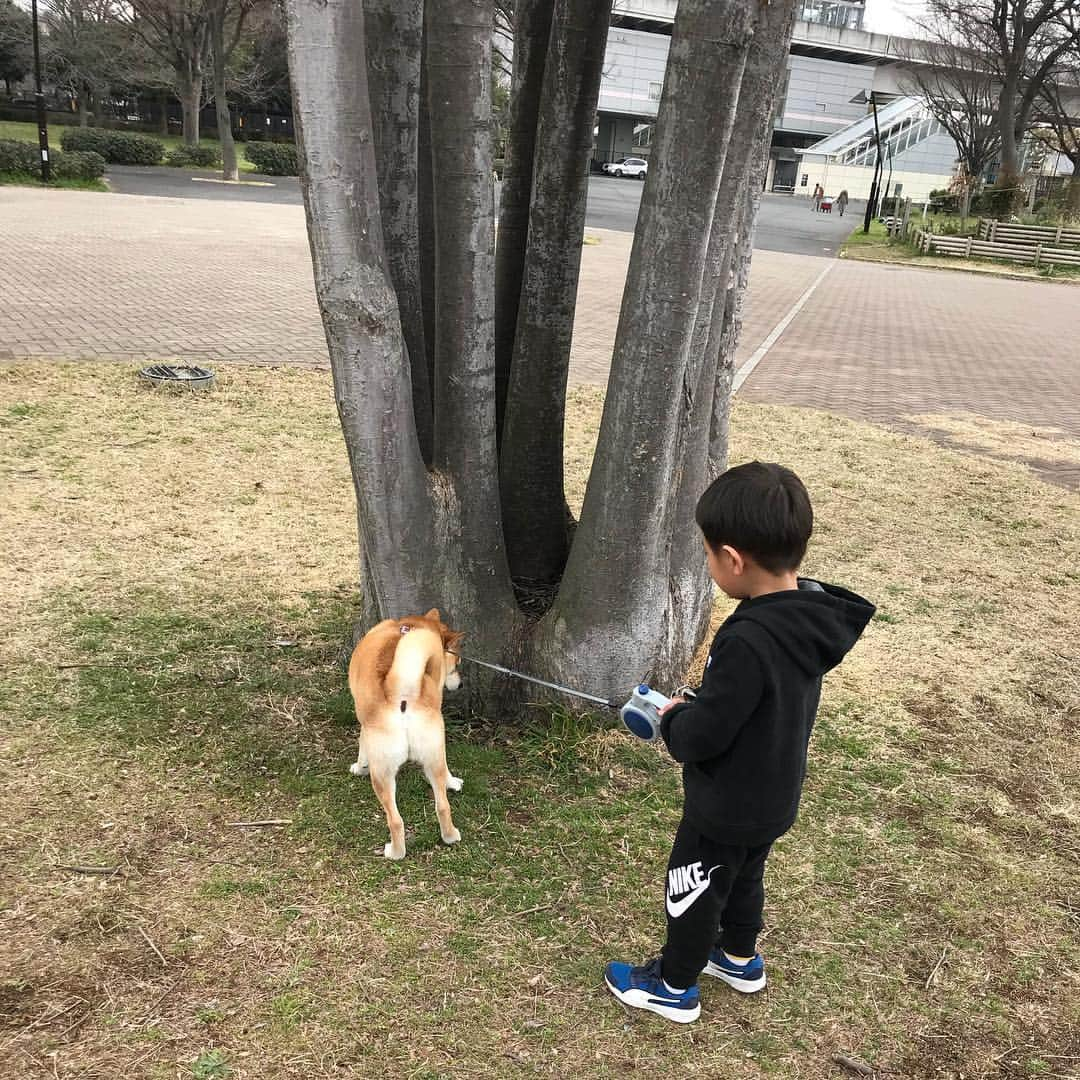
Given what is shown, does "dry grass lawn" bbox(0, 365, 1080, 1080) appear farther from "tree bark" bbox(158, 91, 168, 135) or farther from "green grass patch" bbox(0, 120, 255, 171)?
"tree bark" bbox(158, 91, 168, 135)

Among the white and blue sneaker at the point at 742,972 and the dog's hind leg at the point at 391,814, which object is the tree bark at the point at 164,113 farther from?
the white and blue sneaker at the point at 742,972

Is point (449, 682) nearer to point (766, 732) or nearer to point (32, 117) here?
point (766, 732)

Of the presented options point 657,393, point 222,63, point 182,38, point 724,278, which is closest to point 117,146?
point 222,63

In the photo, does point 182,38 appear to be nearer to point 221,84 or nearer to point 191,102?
point 191,102

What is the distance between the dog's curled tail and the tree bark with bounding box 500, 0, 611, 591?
1.42 meters

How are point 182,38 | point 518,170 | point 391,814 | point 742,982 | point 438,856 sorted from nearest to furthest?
point 742,982
point 391,814
point 438,856
point 518,170
point 182,38

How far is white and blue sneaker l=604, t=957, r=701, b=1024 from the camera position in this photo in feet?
7.90

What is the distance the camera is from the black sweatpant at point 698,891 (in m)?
2.27

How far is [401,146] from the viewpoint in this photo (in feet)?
10.8

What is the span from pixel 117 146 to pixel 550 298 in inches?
1524

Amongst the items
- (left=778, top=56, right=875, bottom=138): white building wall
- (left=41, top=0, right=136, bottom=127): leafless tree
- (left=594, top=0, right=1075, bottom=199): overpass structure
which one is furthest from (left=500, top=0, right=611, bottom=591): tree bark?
(left=778, top=56, right=875, bottom=138): white building wall

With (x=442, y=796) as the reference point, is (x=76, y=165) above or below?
above

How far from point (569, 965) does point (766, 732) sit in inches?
38.2

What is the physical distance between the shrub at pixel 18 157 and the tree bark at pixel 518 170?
90.5 ft
